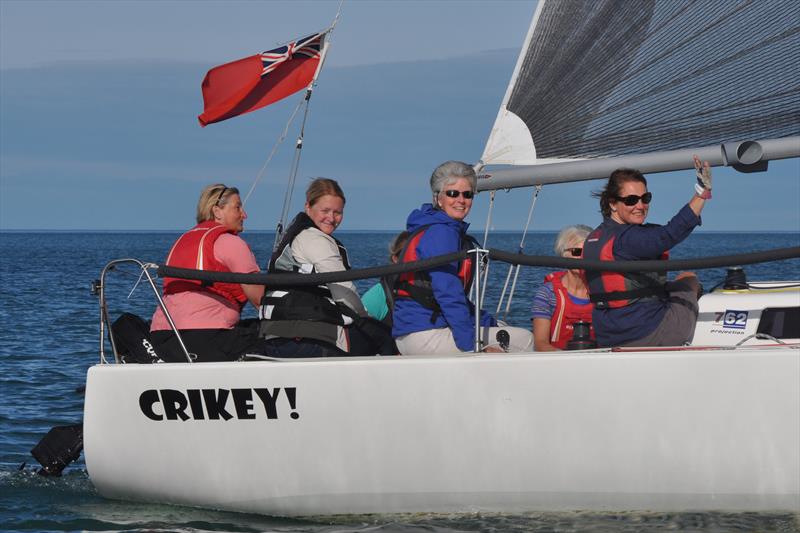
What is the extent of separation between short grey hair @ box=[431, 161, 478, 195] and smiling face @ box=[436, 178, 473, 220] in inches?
0.7

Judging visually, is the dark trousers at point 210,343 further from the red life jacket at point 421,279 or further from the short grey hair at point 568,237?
the short grey hair at point 568,237

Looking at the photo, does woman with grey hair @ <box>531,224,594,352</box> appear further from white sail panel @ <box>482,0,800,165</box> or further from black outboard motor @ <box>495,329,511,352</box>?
white sail panel @ <box>482,0,800,165</box>

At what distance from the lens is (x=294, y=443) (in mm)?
5066

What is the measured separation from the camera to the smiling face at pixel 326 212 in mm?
5332

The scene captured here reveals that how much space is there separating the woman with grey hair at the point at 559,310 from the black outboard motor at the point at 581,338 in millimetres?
166

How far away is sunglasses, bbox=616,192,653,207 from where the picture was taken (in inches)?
197

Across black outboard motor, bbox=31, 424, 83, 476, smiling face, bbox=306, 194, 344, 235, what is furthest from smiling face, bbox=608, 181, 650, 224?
black outboard motor, bbox=31, 424, 83, 476

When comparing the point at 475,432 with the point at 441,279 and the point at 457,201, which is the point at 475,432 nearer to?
the point at 441,279

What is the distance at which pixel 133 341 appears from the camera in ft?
17.9

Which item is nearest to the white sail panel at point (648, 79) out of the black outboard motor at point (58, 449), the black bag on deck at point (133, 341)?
the black bag on deck at point (133, 341)

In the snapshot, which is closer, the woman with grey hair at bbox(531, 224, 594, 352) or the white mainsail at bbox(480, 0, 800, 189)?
the woman with grey hair at bbox(531, 224, 594, 352)

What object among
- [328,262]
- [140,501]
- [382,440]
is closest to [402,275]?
[328,262]

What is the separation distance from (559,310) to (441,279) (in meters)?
0.85

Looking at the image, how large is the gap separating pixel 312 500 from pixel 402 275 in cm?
109
